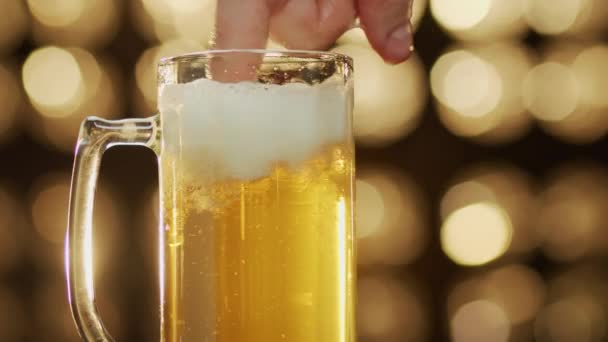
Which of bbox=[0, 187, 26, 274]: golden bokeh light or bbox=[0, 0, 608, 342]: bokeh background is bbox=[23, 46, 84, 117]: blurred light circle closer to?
bbox=[0, 0, 608, 342]: bokeh background

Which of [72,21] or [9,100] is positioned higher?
[72,21]

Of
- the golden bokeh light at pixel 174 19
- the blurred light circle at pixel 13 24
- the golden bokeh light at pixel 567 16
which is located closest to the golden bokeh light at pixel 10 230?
the blurred light circle at pixel 13 24

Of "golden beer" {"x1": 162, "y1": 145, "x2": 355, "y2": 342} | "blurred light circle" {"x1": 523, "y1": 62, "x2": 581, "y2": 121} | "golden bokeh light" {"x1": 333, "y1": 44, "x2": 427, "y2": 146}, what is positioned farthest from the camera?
"blurred light circle" {"x1": 523, "y1": 62, "x2": 581, "y2": 121}

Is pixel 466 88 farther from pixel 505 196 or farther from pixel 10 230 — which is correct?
pixel 10 230

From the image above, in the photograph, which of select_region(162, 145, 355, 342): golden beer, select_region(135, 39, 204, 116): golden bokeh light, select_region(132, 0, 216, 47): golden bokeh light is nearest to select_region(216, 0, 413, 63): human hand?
select_region(162, 145, 355, 342): golden beer

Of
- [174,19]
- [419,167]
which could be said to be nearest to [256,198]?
[174,19]

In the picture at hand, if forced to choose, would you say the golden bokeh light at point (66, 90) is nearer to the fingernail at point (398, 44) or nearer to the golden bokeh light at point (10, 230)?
the golden bokeh light at point (10, 230)
